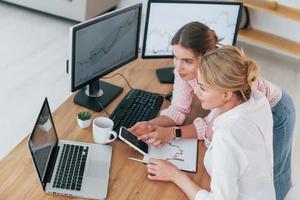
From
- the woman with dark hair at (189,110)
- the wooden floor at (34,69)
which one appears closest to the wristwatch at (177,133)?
the woman with dark hair at (189,110)

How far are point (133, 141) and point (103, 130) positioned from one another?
0.12m

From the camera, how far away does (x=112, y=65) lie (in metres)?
1.97

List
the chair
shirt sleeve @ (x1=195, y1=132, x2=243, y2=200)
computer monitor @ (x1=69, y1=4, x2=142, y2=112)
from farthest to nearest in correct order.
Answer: computer monitor @ (x1=69, y1=4, x2=142, y2=112), the chair, shirt sleeve @ (x1=195, y1=132, x2=243, y2=200)

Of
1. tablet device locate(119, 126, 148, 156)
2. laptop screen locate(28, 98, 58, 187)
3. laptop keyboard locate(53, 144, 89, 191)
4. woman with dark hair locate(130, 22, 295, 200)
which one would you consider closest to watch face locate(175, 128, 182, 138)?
woman with dark hair locate(130, 22, 295, 200)

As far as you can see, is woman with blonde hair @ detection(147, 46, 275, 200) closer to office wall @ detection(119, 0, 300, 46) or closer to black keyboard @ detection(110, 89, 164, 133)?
black keyboard @ detection(110, 89, 164, 133)

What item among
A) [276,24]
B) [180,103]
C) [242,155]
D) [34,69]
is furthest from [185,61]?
[276,24]

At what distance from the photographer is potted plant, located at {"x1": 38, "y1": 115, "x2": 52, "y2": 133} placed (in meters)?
1.46

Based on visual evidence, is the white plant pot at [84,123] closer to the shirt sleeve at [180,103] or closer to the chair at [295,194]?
the shirt sleeve at [180,103]

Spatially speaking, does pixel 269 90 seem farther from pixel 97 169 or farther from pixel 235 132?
pixel 97 169

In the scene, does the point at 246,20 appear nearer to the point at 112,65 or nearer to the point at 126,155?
the point at 112,65

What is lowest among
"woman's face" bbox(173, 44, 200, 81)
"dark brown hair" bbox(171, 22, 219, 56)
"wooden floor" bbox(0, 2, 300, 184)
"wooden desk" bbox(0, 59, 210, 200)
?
"wooden floor" bbox(0, 2, 300, 184)

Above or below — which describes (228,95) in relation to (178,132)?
above

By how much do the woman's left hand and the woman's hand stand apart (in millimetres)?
118

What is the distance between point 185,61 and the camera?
5.71 feet
